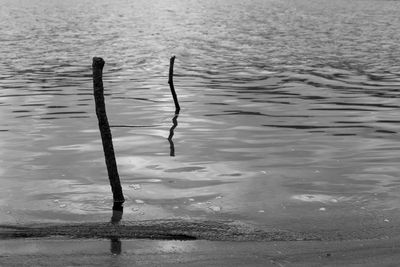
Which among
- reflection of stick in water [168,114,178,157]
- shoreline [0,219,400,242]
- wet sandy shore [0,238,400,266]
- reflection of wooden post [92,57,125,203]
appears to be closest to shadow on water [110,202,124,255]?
wet sandy shore [0,238,400,266]

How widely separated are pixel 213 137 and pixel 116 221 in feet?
30.7

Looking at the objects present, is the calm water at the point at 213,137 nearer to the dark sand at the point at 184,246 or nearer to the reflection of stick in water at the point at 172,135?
the reflection of stick in water at the point at 172,135

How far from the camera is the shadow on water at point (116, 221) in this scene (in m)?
11.4

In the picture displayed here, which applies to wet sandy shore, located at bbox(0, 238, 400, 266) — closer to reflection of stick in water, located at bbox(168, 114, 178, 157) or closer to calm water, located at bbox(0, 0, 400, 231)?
calm water, located at bbox(0, 0, 400, 231)

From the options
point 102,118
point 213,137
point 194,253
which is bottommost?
point 213,137

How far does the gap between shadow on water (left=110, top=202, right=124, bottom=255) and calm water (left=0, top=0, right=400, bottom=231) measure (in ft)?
0.75

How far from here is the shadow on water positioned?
37.5 ft

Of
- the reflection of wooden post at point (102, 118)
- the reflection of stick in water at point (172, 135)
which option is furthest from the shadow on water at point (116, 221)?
the reflection of stick in water at point (172, 135)

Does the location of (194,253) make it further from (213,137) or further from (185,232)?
(213,137)

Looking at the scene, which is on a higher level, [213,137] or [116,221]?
[116,221]

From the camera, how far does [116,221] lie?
533 inches

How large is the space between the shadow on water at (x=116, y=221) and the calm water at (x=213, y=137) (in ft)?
0.75

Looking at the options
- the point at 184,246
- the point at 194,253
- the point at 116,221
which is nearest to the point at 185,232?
the point at 184,246

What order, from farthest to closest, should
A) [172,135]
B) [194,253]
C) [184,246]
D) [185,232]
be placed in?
[172,135] < [185,232] < [184,246] < [194,253]
